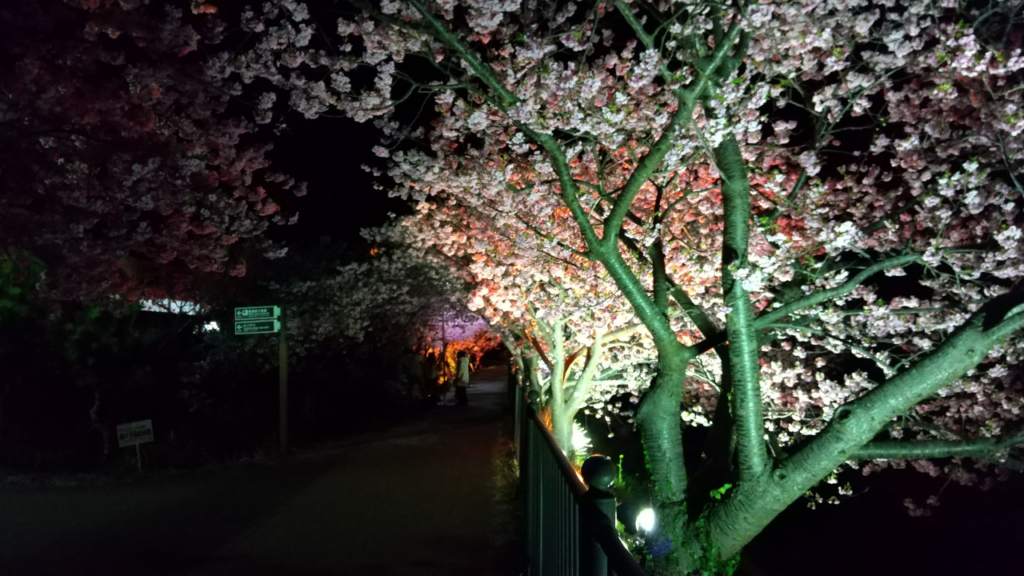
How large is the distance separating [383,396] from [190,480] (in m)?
10.9

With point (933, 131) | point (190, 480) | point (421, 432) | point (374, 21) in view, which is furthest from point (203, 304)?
point (933, 131)

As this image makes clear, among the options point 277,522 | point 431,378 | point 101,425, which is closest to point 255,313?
point 101,425

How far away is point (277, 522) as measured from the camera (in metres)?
9.10

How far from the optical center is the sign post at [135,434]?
1248 centimetres

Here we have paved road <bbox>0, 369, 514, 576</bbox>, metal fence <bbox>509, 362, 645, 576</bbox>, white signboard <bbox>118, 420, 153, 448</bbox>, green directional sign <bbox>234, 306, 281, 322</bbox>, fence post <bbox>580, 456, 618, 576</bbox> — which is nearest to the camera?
metal fence <bbox>509, 362, 645, 576</bbox>

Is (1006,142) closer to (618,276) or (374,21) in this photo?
(618,276)

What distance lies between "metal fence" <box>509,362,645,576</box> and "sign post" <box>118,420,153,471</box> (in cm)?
895

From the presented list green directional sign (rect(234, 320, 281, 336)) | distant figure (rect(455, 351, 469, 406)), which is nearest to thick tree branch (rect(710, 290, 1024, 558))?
green directional sign (rect(234, 320, 281, 336))

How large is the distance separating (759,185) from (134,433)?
35.3 ft

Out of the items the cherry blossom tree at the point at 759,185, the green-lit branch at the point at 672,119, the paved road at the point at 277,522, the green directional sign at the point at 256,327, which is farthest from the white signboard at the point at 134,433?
the green-lit branch at the point at 672,119

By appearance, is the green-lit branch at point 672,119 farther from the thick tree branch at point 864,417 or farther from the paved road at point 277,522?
the paved road at point 277,522

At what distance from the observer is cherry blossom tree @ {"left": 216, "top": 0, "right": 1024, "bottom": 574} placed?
6121 millimetres

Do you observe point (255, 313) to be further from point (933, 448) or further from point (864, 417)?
point (933, 448)

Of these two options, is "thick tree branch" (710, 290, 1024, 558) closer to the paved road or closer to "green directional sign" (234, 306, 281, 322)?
the paved road
